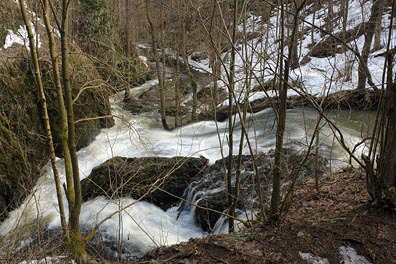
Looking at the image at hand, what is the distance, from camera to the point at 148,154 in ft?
29.8

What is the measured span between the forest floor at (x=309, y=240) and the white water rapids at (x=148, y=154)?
2.75ft

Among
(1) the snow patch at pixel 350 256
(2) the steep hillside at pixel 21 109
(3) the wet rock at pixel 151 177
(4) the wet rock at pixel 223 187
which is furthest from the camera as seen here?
(3) the wet rock at pixel 151 177

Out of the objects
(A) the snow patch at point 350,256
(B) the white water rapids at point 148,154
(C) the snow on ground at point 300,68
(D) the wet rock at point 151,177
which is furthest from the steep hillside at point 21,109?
(A) the snow patch at point 350,256

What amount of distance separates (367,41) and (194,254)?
951 centimetres

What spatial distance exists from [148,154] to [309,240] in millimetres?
6293

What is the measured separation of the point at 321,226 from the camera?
3.39 meters

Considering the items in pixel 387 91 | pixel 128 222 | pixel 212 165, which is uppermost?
pixel 387 91

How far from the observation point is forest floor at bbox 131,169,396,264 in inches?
121

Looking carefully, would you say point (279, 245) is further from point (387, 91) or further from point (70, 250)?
point (70, 250)

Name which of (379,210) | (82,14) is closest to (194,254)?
(379,210)

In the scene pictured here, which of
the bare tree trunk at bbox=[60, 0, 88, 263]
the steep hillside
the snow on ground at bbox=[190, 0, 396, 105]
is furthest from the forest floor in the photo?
the steep hillside

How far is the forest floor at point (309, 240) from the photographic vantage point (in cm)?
307

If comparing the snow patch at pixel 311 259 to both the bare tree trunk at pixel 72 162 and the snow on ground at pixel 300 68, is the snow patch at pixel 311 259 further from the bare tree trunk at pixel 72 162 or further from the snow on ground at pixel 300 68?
the bare tree trunk at pixel 72 162

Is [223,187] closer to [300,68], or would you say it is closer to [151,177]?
[151,177]
